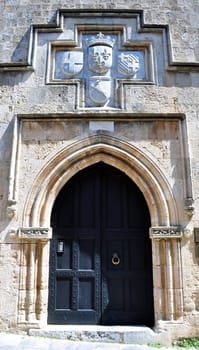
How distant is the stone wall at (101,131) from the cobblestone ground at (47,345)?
0.69 ft

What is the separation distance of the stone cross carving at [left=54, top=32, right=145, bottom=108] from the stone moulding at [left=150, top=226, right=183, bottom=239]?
2223 mm

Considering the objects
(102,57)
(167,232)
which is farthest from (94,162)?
(102,57)

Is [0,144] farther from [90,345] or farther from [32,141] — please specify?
[90,345]

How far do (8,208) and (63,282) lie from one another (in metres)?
1.45

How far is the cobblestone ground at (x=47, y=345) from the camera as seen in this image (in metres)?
4.09

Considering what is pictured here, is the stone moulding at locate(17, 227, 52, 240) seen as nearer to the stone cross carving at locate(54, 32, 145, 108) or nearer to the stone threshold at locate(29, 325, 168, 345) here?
the stone threshold at locate(29, 325, 168, 345)

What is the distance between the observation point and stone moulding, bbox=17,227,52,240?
186 inches

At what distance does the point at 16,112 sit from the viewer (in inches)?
211

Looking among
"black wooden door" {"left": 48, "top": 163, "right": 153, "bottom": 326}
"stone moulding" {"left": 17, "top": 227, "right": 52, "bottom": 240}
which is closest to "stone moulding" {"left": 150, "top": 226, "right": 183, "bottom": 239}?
"black wooden door" {"left": 48, "top": 163, "right": 153, "bottom": 326}

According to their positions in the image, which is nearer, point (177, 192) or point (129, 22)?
point (177, 192)

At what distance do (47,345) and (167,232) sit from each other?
2284 millimetres

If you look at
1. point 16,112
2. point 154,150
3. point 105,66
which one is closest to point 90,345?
point 154,150

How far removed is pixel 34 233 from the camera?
15.6ft

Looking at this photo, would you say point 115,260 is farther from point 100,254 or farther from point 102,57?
point 102,57
